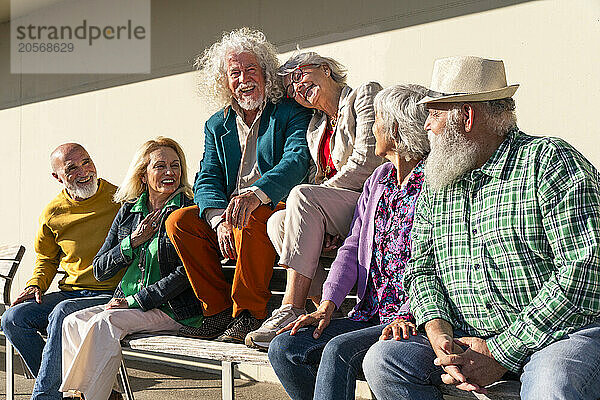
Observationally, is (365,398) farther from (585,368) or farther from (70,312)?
(585,368)

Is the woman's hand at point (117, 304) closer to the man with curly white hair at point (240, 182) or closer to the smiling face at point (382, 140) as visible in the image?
the man with curly white hair at point (240, 182)

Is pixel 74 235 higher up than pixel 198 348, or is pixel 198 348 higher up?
pixel 74 235

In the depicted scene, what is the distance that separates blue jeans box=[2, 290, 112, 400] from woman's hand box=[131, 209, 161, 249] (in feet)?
1.59

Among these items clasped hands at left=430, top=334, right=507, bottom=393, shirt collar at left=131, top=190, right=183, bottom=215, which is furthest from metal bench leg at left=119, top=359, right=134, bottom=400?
clasped hands at left=430, top=334, right=507, bottom=393

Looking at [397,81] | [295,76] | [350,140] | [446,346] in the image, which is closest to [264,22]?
[397,81]

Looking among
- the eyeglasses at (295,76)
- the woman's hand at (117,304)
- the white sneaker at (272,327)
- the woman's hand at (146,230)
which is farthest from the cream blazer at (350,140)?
the woman's hand at (117,304)

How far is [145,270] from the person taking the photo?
3.92 m

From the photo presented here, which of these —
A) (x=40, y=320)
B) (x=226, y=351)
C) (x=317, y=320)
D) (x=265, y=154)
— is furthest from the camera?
(x=40, y=320)

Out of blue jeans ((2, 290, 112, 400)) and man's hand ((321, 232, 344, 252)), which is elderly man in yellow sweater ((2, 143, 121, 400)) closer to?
blue jeans ((2, 290, 112, 400))

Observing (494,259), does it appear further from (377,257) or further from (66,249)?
(66,249)

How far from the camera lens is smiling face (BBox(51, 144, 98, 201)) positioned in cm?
467

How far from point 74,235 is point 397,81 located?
2135mm

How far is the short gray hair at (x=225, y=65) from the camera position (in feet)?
12.8

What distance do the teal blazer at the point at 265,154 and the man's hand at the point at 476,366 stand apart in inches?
55.0
